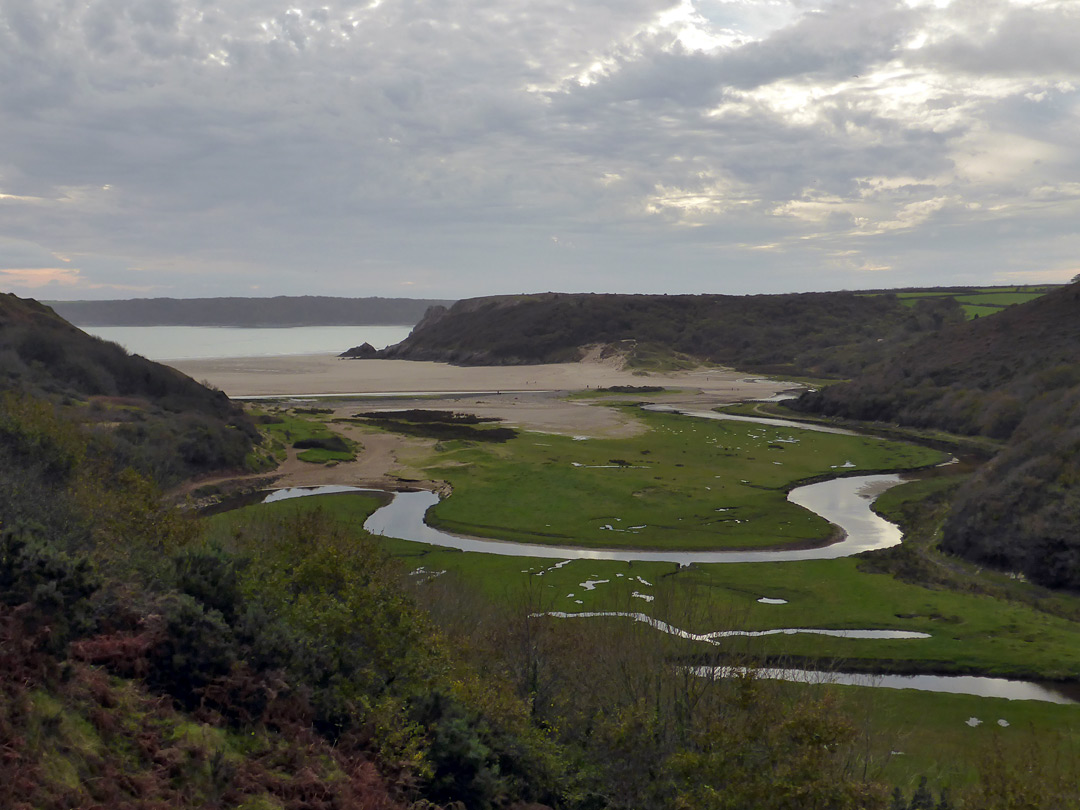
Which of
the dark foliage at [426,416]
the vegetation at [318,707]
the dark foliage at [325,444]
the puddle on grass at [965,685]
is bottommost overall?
the puddle on grass at [965,685]

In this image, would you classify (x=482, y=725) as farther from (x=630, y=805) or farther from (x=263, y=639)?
(x=263, y=639)

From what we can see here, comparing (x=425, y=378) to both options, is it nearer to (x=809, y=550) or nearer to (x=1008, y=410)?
(x=1008, y=410)

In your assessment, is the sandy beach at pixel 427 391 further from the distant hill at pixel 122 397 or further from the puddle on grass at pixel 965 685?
the puddle on grass at pixel 965 685

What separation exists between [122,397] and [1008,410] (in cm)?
8304

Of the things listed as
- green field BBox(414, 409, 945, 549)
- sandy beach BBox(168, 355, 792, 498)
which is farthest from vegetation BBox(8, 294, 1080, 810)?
sandy beach BBox(168, 355, 792, 498)

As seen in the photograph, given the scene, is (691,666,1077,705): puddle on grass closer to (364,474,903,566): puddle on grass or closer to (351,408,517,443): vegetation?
(364,474,903,566): puddle on grass

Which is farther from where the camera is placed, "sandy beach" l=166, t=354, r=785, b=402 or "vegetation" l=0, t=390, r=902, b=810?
"sandy beach" l=166, t=354, r=785, b=402

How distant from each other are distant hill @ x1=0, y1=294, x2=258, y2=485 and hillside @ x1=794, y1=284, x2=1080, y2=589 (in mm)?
46977

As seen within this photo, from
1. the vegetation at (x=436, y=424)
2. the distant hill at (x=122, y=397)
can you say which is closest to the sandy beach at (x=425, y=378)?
the vegetation at (x=436, y=424)

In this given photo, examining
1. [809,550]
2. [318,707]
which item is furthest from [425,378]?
[318,707]

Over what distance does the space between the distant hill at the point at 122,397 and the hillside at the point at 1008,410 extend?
4698cm

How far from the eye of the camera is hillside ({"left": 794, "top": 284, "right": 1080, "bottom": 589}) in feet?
142

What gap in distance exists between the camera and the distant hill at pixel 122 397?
2340 inches

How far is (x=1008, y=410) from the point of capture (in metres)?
87.9
